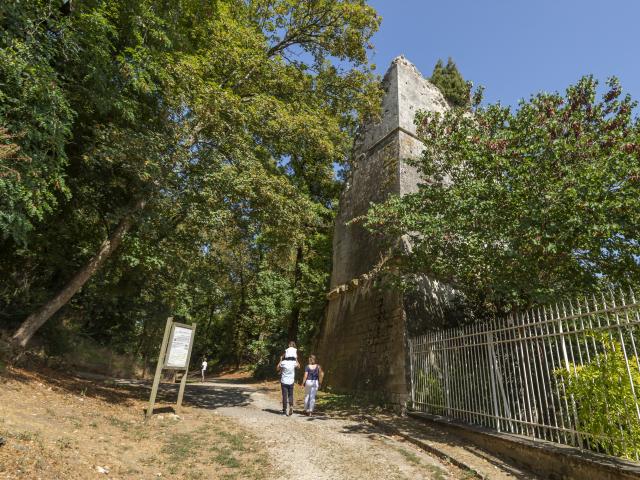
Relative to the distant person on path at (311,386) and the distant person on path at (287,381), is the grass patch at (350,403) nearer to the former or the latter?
the distant person on path at (311,386)

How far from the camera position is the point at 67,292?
8688 mm

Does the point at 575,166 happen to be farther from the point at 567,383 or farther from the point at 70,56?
the point at 70,56

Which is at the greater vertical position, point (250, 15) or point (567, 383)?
point (250, 15)

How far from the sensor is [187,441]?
236 inches

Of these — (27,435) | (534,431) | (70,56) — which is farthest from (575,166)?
(70,56)

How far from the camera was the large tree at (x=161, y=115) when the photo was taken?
717 cm

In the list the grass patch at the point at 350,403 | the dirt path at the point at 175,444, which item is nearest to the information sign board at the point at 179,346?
the dirt path at the point at 175,444

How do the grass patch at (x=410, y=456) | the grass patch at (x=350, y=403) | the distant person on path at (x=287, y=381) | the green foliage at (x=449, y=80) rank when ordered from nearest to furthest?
the grass patch at (x=410, y=456), the distant person on path at (x=287, y=381), the grass patch at (x=350, y=403), the green foliage at (x=449, y=80)

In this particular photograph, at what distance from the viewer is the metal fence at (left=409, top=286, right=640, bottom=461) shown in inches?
173

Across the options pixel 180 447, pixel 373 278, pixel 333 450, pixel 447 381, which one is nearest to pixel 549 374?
pixel 447 381

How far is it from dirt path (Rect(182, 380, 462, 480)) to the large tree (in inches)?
175

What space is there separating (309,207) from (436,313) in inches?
178

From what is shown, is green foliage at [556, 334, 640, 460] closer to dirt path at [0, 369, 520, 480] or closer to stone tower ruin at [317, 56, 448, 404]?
dirt path at [0, 369, 520, 480]

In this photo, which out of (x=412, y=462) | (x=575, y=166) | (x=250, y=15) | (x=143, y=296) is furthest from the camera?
(x=143, y=296)
